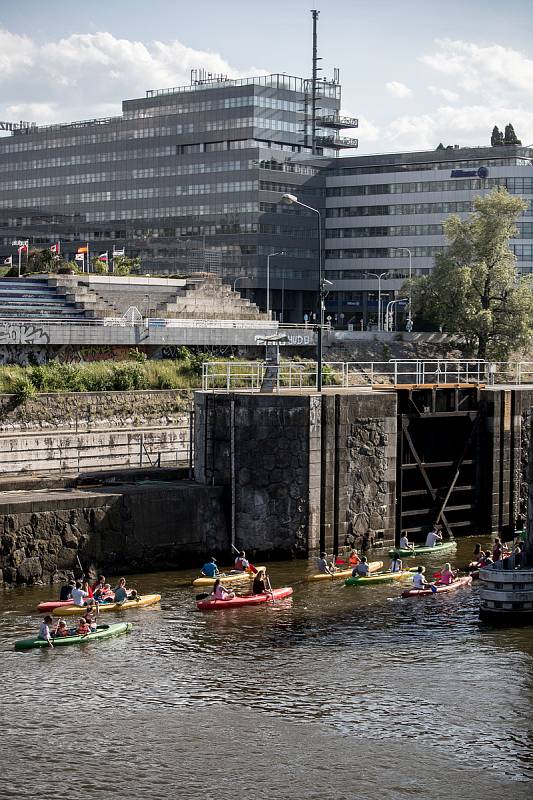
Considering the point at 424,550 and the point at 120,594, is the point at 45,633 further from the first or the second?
the point at 424,550

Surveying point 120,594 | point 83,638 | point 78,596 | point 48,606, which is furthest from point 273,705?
point 48,606

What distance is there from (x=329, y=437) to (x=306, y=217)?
3924 inches

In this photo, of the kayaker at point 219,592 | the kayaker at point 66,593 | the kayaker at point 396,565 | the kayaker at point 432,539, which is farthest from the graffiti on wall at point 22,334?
the kayaker at point 219,592

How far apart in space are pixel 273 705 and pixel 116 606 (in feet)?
33.7

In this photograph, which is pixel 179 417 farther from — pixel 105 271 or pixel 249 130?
pixel 249 130

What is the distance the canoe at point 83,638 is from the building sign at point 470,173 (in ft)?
349

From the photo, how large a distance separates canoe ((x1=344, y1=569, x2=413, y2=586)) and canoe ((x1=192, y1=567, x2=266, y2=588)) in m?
3.38

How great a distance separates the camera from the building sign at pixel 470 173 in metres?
137

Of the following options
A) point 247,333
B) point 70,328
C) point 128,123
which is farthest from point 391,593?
point 128,123

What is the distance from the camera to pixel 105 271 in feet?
337

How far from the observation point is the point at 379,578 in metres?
45.8

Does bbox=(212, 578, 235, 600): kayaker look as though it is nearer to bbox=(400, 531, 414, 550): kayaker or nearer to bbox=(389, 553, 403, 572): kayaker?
bbox=(389, 553, 403, 572): kayaker

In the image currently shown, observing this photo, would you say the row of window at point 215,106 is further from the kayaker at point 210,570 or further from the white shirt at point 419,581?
the white shirt at point 419,581

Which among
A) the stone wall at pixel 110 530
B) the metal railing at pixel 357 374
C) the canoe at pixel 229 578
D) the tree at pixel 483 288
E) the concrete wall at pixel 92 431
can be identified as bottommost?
the canoe at pixel 229 578
